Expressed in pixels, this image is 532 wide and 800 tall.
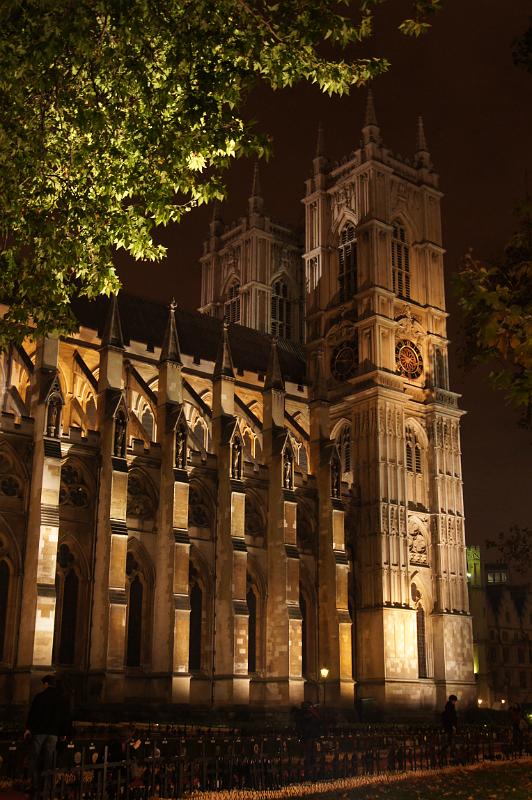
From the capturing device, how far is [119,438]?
115 ft

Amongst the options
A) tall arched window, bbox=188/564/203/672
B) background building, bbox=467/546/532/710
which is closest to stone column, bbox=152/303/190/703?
tall arched window, bbox=188/564/203/672

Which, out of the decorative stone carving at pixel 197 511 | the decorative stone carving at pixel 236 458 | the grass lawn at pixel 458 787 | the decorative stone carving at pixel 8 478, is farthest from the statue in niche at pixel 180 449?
the grass lawn at pixel 458 787

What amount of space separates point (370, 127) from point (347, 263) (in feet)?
24.6

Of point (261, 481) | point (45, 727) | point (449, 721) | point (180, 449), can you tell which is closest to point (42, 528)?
point (180, 449)

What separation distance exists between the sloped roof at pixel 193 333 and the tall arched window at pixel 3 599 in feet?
41.6

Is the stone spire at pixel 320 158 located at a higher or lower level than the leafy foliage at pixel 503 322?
higher

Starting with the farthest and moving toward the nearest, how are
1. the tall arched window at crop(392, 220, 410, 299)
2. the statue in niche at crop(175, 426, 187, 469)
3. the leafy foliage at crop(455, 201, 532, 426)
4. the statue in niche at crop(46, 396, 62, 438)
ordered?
the tall arched window at crop(392, 220, 410, 299) < the statue in niche at crop(175, 426, 187, 469) < the statue in niche at crop(46, 396, 62, 438) < the leafy foliage at crop(455, 201, 532, 426)

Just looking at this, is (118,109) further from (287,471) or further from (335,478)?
(335,478)

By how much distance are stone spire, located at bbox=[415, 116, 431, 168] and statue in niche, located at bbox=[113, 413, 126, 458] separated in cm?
2668

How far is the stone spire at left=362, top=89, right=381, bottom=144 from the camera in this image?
50969 millimetres

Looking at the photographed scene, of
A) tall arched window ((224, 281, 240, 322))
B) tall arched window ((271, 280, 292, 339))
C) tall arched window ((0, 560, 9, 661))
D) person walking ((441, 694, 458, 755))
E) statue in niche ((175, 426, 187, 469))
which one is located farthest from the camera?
tall arched window ((224, 281, 240, 322))

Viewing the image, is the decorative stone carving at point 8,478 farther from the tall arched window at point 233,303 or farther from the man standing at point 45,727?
the tall arched window at point 233,303

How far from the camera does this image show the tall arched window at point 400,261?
5010 centimetres

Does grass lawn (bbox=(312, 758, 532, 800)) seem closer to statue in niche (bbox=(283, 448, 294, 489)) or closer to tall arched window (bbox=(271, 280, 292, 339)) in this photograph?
statue in niche (bbox=(283, 448, 294, 489))
